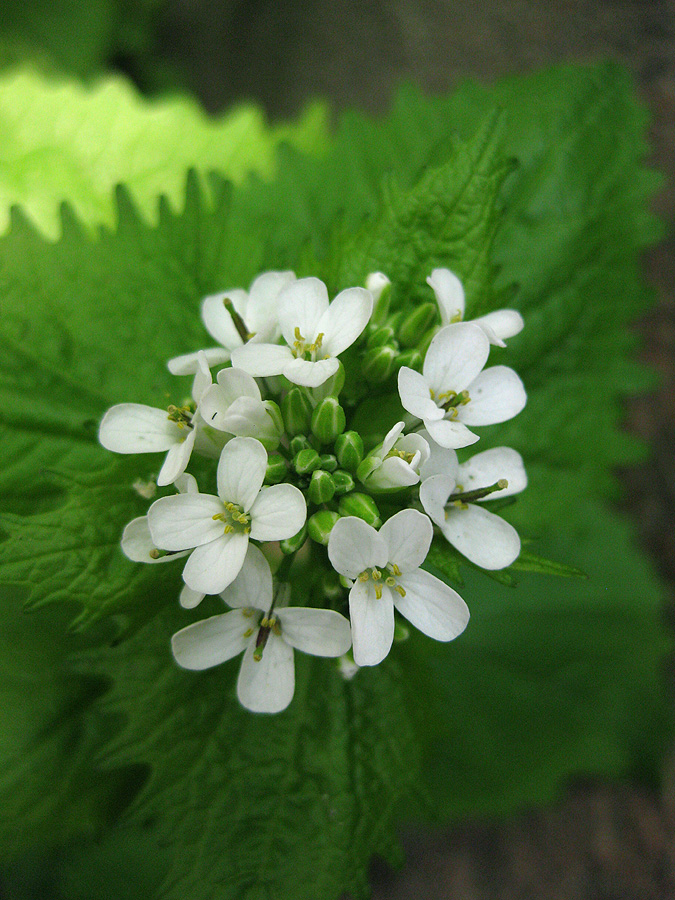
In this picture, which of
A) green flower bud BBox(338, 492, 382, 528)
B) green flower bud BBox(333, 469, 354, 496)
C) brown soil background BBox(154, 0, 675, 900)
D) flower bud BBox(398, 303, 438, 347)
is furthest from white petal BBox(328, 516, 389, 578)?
brown soil background BBox(154, 0, 675, 900)

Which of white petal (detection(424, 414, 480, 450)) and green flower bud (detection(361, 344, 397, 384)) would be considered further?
green flower bud (detection(361, 344, 397, 384))

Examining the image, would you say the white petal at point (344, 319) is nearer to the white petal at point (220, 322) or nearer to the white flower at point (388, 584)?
the white petal at point (220, 322)

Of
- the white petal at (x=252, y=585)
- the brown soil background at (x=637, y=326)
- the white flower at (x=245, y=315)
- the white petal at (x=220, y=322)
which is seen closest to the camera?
the white petal at (x=252, y=585)

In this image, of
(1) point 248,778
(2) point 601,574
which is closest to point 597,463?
(2) point 601,574

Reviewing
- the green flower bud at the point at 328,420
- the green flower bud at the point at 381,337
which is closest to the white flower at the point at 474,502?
the green flower bud at the point at 328,420

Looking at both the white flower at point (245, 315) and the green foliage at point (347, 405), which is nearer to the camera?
the white flower at point (245, 315)

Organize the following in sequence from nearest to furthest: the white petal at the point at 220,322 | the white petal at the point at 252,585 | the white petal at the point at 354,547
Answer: the white petal at the point at 354,547
the white petal at the point at 252,585
the white petal at the point at 220,322

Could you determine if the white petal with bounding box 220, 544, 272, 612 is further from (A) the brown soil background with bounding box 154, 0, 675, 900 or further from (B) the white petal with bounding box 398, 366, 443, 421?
(A) the brown soil background with bounding box 154, 0, 675, 900

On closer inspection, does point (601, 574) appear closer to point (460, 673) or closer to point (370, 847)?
point (460, 673)
